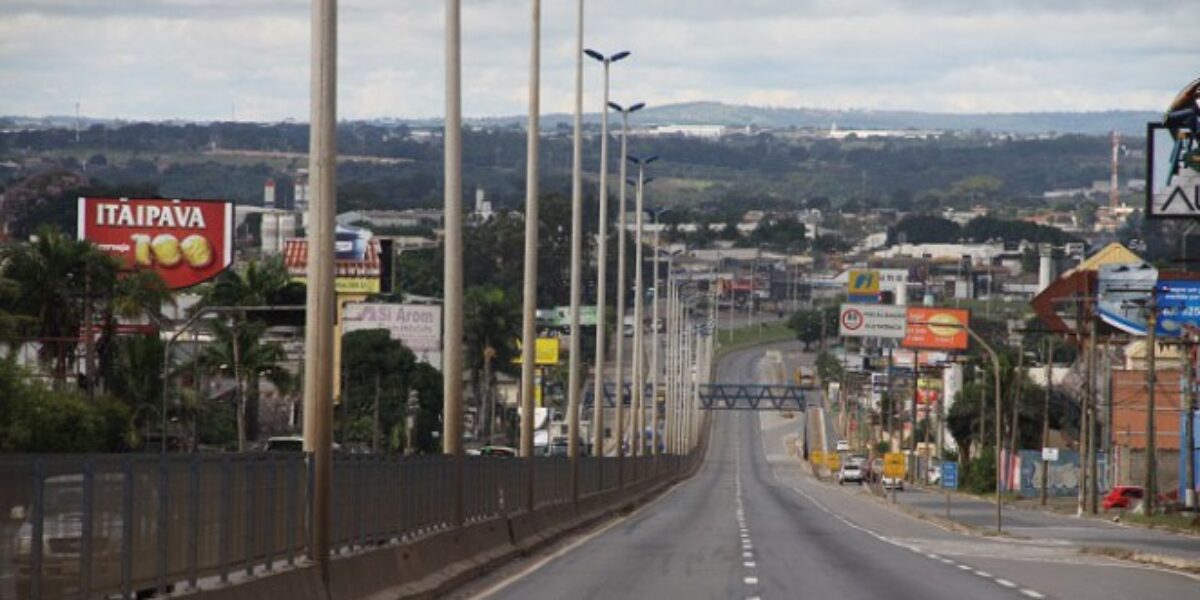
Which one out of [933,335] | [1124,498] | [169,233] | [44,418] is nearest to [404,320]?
[169,233]

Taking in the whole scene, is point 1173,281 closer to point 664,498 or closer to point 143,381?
point 664,498

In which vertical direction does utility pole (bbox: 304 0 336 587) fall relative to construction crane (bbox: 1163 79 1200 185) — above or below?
below

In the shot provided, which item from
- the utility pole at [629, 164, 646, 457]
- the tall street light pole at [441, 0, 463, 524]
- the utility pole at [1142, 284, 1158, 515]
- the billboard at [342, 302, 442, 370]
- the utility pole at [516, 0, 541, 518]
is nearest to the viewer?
the tall street light pole at [441, 0, 463, 524]

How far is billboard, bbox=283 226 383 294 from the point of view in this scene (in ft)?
419

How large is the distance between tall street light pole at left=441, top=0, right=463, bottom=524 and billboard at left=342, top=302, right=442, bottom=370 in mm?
87346

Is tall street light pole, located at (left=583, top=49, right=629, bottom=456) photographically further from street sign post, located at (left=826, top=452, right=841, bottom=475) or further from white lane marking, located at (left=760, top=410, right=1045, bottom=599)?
street sign post, located at (left=826, top=452, right=841, bottom=475)

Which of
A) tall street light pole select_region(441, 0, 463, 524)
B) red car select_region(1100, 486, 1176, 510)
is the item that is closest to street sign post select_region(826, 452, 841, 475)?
red car select_region(1100, 486, 1176, 510)

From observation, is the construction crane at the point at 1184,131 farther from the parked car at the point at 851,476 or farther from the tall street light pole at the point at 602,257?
the parked car at the point at 851,476

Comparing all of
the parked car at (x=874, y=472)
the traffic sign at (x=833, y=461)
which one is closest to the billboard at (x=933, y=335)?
the traffic sign at (x=833, y=461)

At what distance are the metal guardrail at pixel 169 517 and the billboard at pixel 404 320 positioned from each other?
97368mm

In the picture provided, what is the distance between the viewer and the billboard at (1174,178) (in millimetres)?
61094

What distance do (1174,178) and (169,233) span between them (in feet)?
202

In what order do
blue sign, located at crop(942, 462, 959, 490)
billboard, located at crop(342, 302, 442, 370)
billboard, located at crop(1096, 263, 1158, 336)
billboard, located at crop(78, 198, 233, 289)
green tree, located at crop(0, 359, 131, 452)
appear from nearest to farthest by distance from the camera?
green tree, located at crop(0, 359, 131, 452), billboard, located at crop(1096, 263, 1158, 336), billboard, located at crop(78, 198, 233, 289), blue sign, located at crop(942, 462, 959, 490), billboard, located at crop(342, 302, 442, 370)

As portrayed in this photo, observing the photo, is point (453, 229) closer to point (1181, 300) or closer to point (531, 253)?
point (531, 253)
